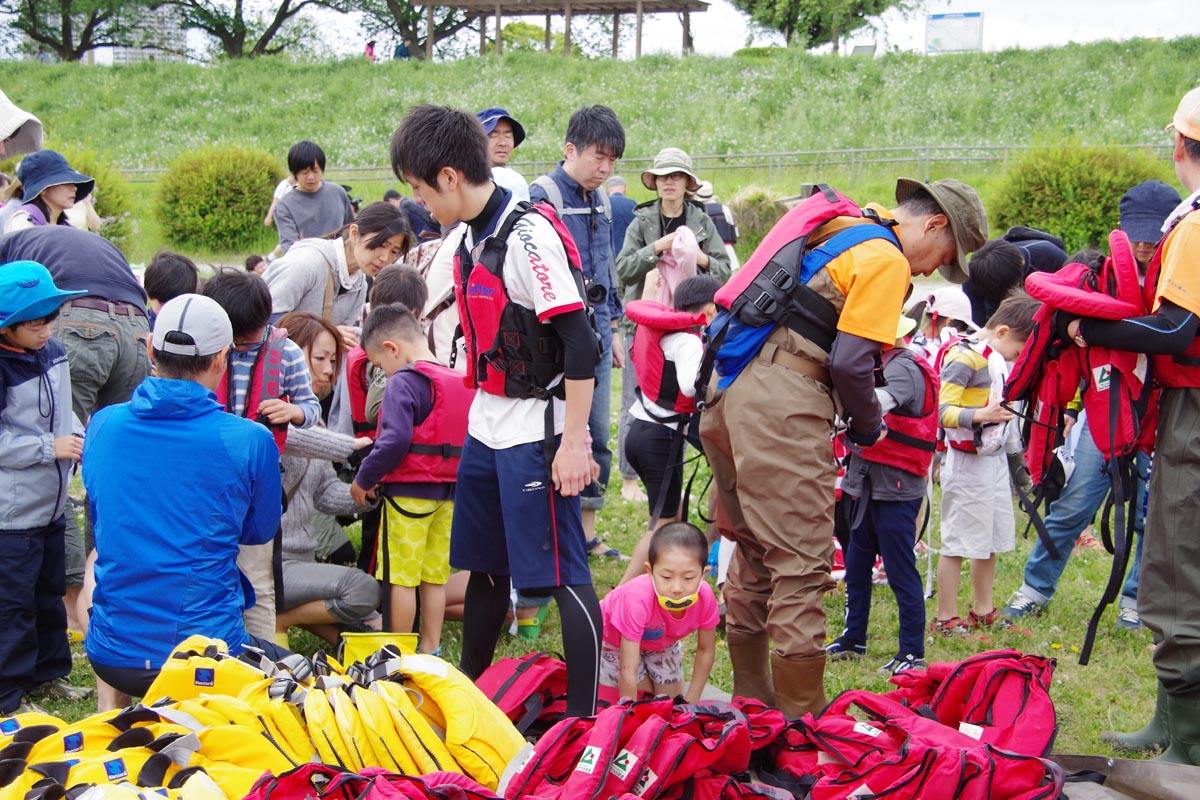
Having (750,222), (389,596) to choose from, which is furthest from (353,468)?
(750,222)

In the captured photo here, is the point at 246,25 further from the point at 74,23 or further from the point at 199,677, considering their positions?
the point at 199,677

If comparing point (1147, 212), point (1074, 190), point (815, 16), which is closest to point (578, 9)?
point (815, 16)

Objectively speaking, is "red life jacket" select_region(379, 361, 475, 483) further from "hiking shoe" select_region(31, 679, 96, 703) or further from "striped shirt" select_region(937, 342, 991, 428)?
"striped shirt" select_region(937, 342, 991, 428)

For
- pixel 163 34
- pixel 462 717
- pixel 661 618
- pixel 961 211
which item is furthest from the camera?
pixel 163 34

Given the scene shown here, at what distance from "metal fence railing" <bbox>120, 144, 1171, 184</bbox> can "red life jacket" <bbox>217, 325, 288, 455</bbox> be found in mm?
21099

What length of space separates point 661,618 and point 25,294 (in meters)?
2.72

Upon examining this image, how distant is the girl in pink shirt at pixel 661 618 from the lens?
13.4ft

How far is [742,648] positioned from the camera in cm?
423

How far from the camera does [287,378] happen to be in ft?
15.0

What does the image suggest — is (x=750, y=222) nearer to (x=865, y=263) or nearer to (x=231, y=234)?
(x=231, y=234)

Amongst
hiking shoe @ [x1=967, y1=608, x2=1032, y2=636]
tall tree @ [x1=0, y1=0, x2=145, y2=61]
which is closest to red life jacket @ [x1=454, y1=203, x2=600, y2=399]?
hiking shoe @ [x1=967, y1=608, x2=1032, y2=636]

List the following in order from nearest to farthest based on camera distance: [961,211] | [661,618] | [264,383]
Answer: [961,211]
[661,618]
[264,383]

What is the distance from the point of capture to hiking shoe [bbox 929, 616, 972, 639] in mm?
5230

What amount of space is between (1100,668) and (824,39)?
154 ft
